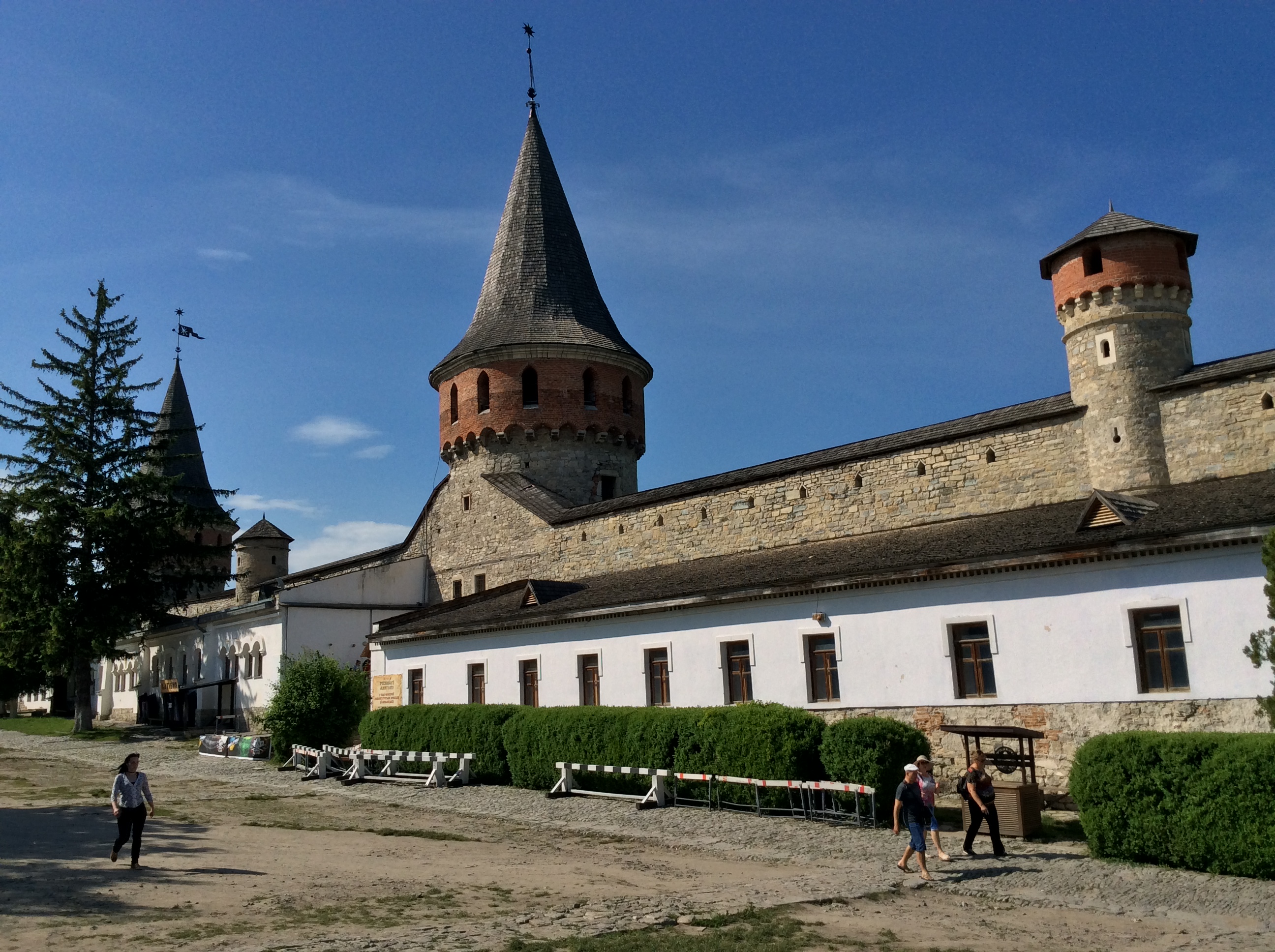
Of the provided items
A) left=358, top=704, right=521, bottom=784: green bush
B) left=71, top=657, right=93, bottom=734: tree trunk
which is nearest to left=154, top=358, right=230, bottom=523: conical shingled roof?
left=71, top=657, right=93, bottom=734: tree trunk

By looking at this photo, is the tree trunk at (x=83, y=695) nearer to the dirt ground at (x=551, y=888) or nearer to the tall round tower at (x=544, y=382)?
the tall round tower at (x=544, y=382)

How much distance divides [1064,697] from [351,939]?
10.5 meters

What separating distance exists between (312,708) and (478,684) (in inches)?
187

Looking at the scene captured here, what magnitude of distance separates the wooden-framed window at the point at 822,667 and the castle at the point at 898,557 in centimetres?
4

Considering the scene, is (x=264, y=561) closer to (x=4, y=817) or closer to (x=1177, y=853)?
(x=4, y=817)

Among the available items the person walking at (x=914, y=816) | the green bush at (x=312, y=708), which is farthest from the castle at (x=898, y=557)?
the person walking at (x=914, y=816)

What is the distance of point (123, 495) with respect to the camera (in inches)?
1394

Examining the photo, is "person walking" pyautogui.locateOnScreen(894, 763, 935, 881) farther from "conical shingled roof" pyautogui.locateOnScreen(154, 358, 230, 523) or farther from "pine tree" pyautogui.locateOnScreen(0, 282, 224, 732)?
"conical shingled roof" pyautogui.locateOnScreen(154, 358, 230, 523)

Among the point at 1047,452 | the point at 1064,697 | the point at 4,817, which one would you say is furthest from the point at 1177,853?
the point at 4,817

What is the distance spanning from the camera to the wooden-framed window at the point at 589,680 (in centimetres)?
2188

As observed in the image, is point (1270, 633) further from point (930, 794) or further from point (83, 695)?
point (83, 695)

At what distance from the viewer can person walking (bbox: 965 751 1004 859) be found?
1221 cm

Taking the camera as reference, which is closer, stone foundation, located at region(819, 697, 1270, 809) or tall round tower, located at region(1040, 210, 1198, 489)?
stone foundation, located at region(819, 697, 1270, 809)

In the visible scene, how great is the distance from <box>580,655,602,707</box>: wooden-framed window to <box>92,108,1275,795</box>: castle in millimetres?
72
